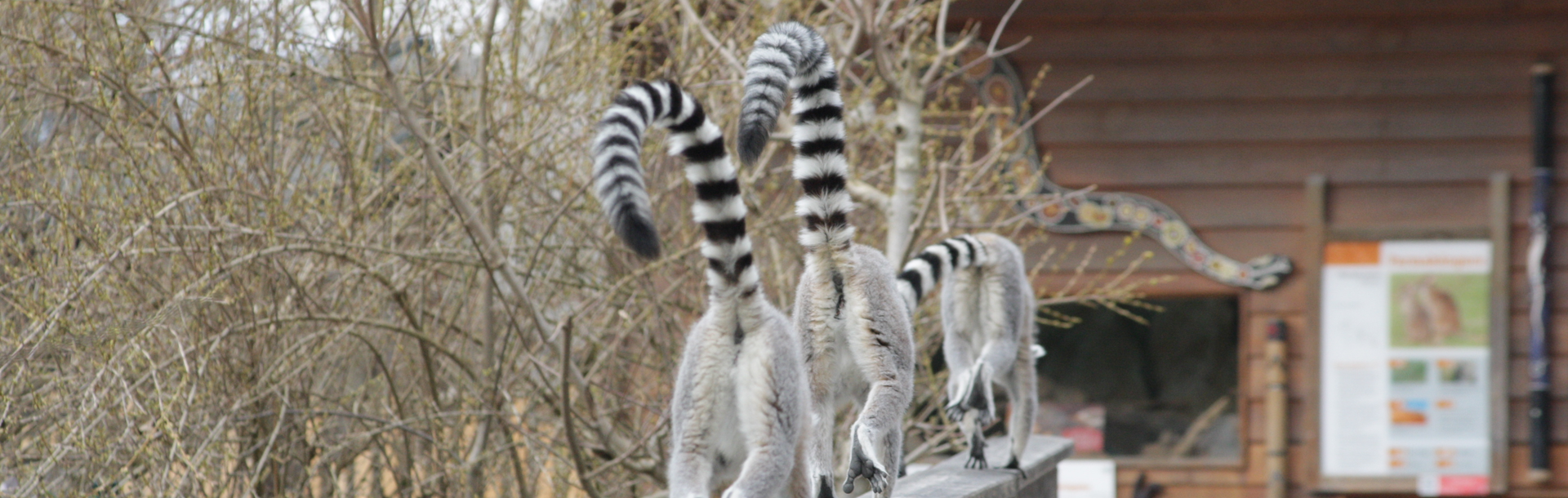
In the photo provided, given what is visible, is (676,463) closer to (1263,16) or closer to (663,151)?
(663,151)

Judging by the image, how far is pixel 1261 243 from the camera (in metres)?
6.09

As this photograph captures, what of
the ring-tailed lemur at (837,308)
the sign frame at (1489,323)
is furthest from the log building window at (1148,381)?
the ring-tailed lemur at (837,308)

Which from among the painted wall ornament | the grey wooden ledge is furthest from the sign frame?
the grey wooden ledge

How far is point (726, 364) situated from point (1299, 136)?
4.97 m

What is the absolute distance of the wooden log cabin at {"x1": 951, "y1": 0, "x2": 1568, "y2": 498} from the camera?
5.95 meters

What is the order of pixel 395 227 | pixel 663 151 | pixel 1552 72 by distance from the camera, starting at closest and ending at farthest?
pixel 395 227, pixel 663 151, pixel 1552 72

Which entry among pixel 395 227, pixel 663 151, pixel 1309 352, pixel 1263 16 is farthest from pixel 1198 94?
pixel 395 227

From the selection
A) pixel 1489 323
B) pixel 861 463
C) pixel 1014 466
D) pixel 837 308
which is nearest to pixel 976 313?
pixel 1014 466

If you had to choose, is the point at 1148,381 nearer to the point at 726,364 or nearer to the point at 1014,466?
the point at 1014,466

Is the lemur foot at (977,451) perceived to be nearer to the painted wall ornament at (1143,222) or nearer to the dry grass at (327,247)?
the dry grass at (327,247)

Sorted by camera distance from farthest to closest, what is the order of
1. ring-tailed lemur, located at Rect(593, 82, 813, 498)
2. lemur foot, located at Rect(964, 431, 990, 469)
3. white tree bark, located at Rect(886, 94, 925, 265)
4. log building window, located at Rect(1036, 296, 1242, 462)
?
log building window, located at Rect(1036, 296, 1242, 462) < white tree bark, located at Rect(886, 94, 925, 265) < lemur foot, located at Rect(964, 431, 990, 469) < ring-tailed lemur, located at Rect(593, 82, 813, 498)

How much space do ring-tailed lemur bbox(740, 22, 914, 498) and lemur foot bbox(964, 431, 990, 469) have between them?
673 millimetres

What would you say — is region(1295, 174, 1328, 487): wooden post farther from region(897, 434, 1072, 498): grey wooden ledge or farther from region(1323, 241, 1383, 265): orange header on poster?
region(897, 434, 1072, 498): grey wooden ledge

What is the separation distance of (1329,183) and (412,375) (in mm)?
4336
